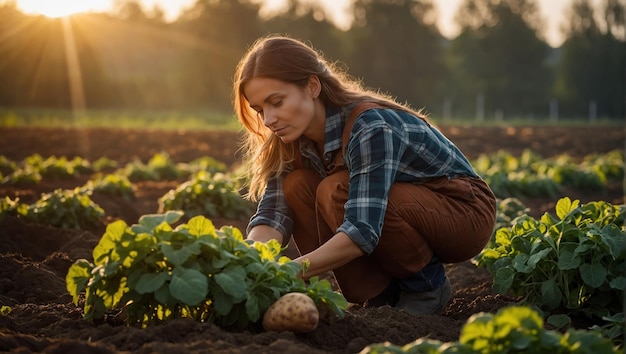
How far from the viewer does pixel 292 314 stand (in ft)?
9.38

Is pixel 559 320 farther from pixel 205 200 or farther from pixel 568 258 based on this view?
pixel 205 200

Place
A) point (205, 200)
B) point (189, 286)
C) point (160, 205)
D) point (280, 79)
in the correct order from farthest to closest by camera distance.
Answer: point (160, 205) → point (205, 200) → point (280, 79) → point (189, 286)

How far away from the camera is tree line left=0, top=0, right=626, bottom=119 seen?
47.5m

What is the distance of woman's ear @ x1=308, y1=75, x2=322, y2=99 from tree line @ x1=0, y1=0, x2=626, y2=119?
122 feet

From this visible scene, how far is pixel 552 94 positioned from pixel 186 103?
23.2 meters

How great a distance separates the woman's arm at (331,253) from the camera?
10.8ft

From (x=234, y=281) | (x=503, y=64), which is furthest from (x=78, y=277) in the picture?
(x=503, y=64)

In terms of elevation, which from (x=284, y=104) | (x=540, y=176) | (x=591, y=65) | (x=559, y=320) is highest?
(x=591, y=65)

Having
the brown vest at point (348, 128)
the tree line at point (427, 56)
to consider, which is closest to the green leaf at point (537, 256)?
the brown vest at point (348, 128)

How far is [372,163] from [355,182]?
108 millimetres

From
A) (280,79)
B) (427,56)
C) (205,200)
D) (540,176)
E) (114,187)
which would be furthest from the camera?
(427,56)

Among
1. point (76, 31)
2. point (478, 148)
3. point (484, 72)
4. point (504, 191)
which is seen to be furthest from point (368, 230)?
point (484, 72)

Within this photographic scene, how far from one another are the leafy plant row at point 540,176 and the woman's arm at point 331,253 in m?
5.43

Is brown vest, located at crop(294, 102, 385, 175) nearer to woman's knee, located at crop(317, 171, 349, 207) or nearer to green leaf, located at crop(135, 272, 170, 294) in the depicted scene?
woman's knee, located at crop(317, 171, 349, 207)
